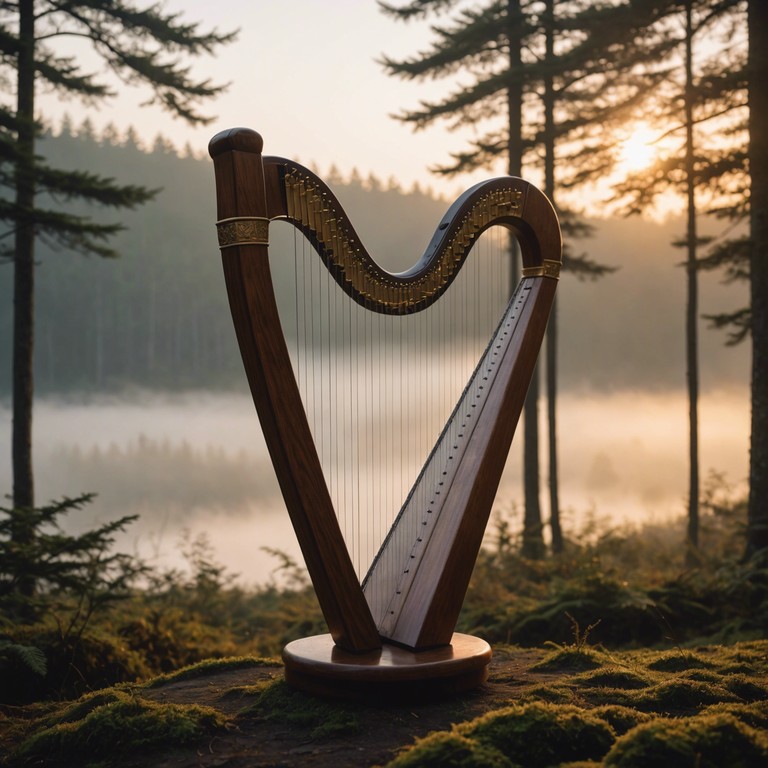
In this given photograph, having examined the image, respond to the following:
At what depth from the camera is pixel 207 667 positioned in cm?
463

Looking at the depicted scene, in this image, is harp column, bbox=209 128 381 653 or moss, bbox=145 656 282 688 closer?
harp column, bbox=209 128 381 653

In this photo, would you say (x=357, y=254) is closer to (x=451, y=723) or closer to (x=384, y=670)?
(x=384, y=670)

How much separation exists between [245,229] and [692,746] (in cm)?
235

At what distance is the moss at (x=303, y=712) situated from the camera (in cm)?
336

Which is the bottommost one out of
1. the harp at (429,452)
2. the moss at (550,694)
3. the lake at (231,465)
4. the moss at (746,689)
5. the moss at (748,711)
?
the lake at (231,465)

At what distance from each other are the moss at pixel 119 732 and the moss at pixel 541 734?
108cm

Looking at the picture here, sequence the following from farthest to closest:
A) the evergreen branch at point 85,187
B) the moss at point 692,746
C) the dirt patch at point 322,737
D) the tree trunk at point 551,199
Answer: the tree trunk at point 551,199
the evergreen branch at point 85,187
the dirt patch at point 322,737
the moss at point 692,746

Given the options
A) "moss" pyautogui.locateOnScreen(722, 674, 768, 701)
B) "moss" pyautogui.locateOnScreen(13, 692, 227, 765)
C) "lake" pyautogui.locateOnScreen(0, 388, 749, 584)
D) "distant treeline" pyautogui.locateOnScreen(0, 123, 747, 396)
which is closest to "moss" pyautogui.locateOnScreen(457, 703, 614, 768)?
"moss" pyautogui.locateOnScreen(722, 674, 768, 701)

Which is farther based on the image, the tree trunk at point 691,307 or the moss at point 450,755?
the tree trunk at point 691,307

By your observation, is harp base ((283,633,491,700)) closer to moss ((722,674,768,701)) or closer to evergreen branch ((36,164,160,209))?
moss ((722,674,768,701))

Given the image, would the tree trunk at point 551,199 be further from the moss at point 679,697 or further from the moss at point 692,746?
the moss at point 692,746

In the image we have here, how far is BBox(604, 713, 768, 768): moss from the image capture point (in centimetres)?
274

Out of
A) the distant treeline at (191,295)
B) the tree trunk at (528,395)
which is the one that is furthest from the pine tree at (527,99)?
the distant treeline at (191,295)

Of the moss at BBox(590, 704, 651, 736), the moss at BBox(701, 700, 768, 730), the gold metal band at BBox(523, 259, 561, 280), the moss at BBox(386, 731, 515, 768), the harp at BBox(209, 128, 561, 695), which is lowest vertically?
the moss at BBox(590, 704, 651, 736)
